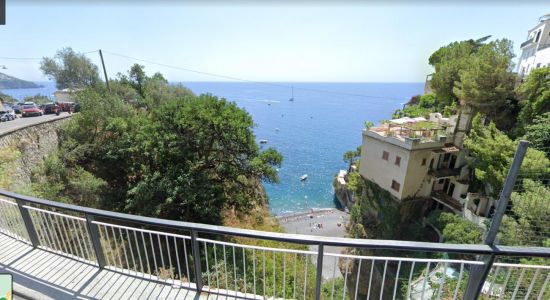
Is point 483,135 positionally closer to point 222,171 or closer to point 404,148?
point 404,148

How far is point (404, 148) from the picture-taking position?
14281 millimetres

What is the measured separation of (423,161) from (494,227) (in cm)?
1481

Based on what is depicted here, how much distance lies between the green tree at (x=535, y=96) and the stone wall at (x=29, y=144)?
76.0ft

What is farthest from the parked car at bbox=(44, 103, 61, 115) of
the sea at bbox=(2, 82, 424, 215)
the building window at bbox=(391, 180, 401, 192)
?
the building window at bbox=(391, 180, 401, 192)

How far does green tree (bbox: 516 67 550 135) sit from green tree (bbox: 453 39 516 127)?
0.86 m

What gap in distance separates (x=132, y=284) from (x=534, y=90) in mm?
18281

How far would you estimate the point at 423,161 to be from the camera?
48.2ft

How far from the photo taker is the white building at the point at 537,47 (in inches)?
877

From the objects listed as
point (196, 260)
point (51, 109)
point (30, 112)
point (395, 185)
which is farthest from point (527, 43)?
point (30, 112)

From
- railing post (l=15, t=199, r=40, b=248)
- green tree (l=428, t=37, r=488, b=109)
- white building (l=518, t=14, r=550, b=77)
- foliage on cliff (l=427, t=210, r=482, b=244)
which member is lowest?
foliage on cliff (l=427, t=210, r=482, b=244)

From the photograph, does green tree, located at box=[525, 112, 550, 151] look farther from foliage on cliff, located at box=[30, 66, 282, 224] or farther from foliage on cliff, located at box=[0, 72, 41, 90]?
foliage on cliff, located at box=[0, 72, 41, 90]

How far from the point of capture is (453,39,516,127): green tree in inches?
541

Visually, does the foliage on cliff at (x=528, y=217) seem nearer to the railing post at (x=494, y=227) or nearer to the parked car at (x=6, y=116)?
the railing post at (x=494, y=227)

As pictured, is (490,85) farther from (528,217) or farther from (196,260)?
(196,260)
